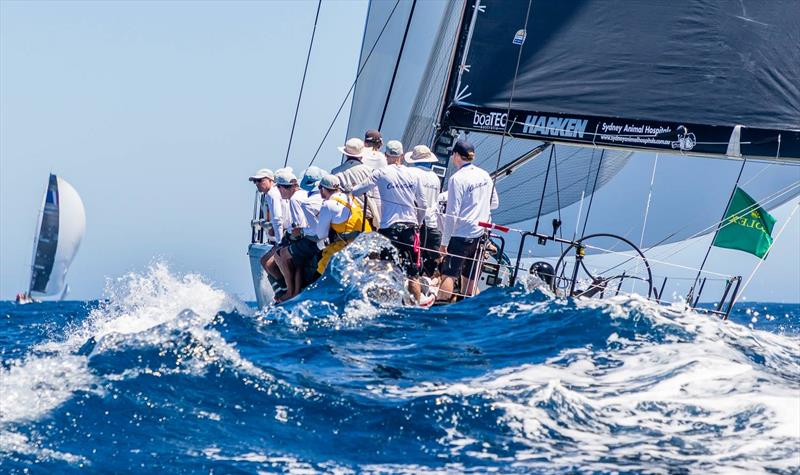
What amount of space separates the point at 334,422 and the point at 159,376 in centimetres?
102

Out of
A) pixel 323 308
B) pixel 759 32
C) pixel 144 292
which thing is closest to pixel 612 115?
pixel 759 32

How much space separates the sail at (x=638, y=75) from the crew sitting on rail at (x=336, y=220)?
1.28m

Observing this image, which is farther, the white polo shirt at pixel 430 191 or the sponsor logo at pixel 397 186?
the white polo shirt at pixel 430 191

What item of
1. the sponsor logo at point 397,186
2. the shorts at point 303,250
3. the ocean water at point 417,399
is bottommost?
the ocean water at point 417,399

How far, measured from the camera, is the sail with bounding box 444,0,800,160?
903 cm

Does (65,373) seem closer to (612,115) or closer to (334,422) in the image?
(334,422)

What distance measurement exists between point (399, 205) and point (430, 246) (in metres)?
0.65

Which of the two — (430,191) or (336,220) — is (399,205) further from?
(336,220)

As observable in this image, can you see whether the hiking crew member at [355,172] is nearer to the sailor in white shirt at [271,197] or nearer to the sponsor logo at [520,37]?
the sailor in white shirt at [271,197]

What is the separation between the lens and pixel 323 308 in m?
7.86

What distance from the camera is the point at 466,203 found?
28.2ft

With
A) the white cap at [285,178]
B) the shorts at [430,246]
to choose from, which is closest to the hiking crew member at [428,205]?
the shorts at [430,246]

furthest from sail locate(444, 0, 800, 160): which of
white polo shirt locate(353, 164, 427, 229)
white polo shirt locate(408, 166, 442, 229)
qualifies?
white polo shirt locate(353, 164, 427, 229)

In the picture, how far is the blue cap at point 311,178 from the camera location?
9836 mm
